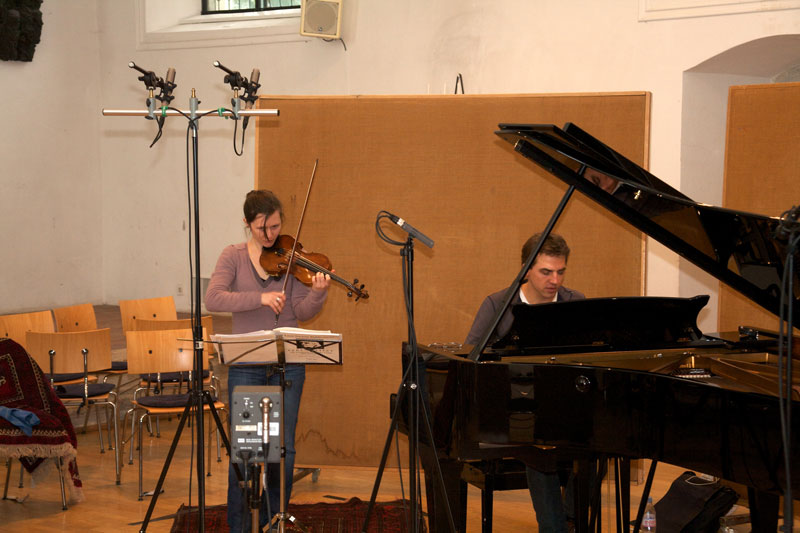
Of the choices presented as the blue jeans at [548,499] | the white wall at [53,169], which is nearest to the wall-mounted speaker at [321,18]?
the white wall at [53,169]

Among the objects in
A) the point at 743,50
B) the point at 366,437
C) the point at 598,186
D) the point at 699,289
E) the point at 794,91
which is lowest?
the point at 366,437

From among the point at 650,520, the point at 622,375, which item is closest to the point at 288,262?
the point at 622,375

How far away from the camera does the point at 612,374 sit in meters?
2.80

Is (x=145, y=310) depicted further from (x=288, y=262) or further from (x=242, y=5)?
(x=242, y=5)

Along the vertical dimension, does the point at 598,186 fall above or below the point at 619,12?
below

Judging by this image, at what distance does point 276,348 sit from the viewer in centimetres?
317

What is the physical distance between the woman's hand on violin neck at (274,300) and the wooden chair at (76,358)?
190cm

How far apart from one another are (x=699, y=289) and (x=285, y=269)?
4.13m

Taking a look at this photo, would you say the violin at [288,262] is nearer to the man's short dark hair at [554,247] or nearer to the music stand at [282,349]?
the music stand at [282,349]

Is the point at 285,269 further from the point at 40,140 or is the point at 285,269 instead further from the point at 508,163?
the point at 40,140

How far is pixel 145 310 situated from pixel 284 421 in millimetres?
3488

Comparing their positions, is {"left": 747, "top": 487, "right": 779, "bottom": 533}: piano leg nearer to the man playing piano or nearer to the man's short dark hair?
the man playing piano

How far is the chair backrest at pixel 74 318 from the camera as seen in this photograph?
609 cm

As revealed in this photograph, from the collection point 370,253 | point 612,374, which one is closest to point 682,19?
point 370,253
